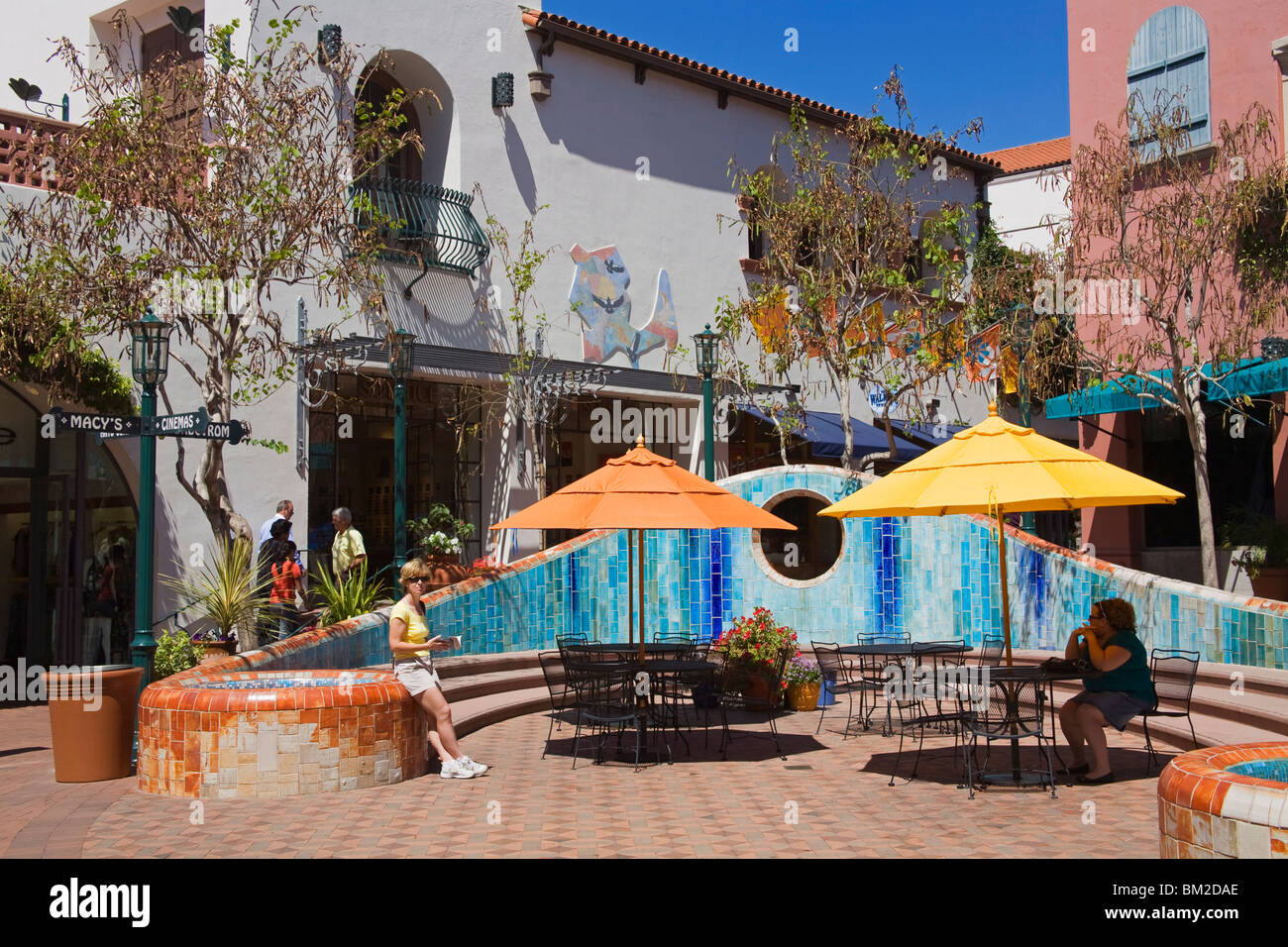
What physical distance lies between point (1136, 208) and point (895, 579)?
5.58m

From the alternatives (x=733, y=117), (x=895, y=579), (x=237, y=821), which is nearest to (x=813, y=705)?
(x=895, y=579)

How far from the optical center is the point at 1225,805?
473cm

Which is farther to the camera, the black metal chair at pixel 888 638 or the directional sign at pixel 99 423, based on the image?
the black metal chair at pixel 888 638

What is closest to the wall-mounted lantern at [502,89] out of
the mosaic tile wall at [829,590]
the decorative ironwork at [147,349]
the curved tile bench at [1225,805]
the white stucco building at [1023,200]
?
the mosaic tile wall at [829,590]

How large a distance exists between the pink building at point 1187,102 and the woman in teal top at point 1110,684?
7.54 meters

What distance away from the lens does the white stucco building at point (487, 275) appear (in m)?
13.8

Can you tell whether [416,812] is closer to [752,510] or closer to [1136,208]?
[752,510]

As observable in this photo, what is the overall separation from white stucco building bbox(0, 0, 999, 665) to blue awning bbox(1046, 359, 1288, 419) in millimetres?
5753

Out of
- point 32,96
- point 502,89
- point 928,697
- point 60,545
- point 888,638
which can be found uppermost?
point 502,89

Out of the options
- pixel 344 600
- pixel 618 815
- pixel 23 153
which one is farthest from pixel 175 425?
pixel 23 153

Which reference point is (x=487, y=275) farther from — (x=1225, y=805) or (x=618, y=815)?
(x=1225, y=805)

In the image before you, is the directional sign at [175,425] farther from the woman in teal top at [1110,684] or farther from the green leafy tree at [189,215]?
the woman in teal top at [1110,684]

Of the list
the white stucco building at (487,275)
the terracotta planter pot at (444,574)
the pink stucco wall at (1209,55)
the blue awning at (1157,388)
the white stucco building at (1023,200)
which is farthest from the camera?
the white stucco building at (1023,200)

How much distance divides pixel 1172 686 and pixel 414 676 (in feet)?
22.5
